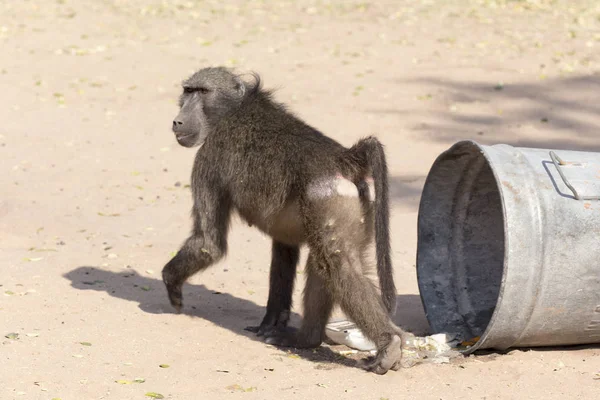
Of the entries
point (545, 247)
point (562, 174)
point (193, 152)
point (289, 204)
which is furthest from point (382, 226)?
point (193, 152)

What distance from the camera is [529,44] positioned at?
14.5m

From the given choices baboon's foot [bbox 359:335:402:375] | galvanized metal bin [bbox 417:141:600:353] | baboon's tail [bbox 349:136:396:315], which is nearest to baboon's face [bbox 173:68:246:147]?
baboon's tail [bbox 349:136:396:315]

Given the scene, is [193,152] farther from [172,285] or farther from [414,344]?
[414,344]

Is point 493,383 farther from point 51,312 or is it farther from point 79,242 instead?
point 79,242

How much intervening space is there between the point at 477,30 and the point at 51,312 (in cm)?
1144

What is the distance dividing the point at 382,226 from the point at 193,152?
569 cm

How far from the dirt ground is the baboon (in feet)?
1.04

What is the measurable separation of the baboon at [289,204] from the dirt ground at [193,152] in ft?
1.04

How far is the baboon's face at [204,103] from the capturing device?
19.1 ft

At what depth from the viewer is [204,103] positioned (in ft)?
19.5

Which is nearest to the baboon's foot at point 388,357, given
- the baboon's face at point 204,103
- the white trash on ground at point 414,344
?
the white trash on ground at point 414,344

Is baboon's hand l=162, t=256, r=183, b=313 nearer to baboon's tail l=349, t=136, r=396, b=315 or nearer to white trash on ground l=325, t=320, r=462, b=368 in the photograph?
white trash on ground l=325, t=320, r=462, b=368

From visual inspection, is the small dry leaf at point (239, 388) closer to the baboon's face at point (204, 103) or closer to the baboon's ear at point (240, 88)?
the baboon's face at point (204, 103)

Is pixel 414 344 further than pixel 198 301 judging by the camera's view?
No
